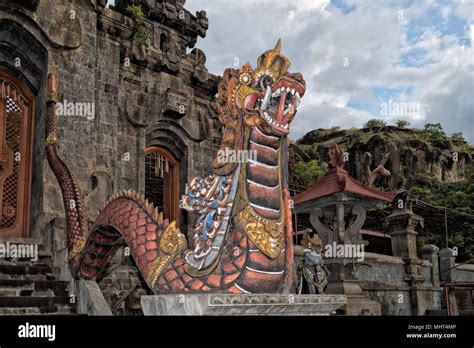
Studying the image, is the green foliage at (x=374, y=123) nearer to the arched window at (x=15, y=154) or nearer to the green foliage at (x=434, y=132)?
the green foliage at (x=434, y=132)

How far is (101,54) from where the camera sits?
13109mm

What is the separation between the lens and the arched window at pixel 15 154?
11125mm

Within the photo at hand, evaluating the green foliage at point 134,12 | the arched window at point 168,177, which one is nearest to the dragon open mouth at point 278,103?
the arched window at point 168,177

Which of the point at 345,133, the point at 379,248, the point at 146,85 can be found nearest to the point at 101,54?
the point at 146,85

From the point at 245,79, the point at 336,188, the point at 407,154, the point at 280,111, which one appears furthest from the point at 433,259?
the point at 407,154

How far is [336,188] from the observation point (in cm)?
1094

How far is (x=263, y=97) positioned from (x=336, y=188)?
19.4ft

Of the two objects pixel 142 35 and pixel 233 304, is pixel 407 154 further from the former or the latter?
pixel 233 304

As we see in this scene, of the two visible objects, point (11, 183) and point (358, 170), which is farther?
point (358, 170)

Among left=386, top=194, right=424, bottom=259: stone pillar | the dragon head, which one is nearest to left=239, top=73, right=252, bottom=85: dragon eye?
the dragon head

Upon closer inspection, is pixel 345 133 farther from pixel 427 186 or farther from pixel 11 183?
pixel 11 183

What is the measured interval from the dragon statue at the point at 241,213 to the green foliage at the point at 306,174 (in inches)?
1210

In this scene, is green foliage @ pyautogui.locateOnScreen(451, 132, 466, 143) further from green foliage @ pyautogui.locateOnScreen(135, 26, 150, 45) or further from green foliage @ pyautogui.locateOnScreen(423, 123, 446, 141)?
green foliage @ pyautogui.locateOnScreen(135, 26, 150, 45)

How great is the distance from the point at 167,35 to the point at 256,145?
1223cm
